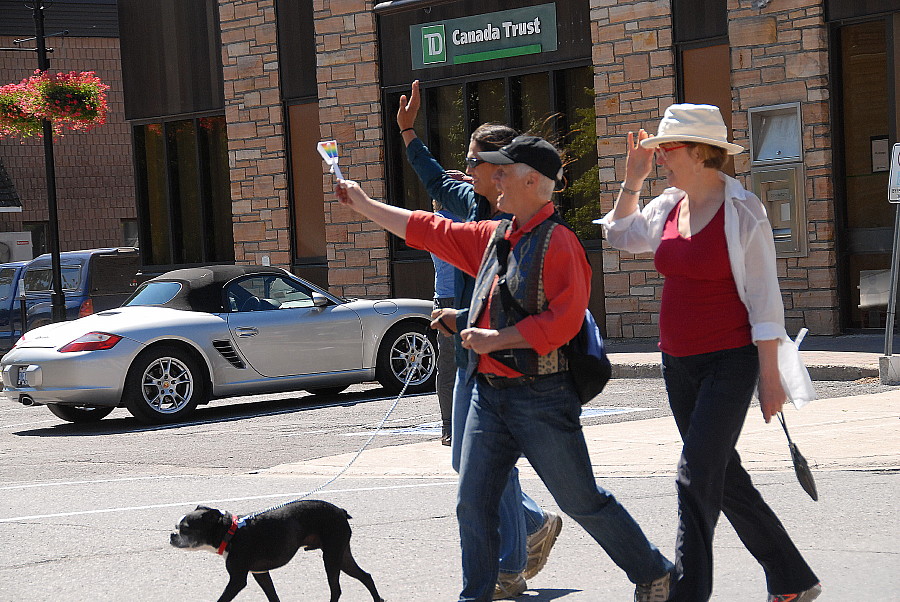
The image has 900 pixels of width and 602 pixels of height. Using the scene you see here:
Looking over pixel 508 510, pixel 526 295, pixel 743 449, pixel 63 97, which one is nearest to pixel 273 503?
pixel 508 510

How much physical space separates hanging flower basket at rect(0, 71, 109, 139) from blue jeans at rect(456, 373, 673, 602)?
681 inches

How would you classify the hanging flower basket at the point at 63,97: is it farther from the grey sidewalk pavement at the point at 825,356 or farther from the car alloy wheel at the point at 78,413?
the grey sidewalk pavement at the point at 825,356

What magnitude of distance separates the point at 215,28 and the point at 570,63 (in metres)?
7.37

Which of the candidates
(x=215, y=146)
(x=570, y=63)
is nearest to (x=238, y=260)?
(x=215, y=146)

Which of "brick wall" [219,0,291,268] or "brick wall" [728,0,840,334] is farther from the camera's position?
"brick wall" [219,0,291,268]

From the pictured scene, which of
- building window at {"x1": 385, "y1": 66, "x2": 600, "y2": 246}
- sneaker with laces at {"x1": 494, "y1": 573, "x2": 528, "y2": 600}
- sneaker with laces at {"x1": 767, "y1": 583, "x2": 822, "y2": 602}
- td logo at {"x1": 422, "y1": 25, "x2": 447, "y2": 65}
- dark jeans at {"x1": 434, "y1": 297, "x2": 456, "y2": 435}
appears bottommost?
sneaker with laces at {"x1": 494, "y1": 573, "x2": 528, "y2": 600}

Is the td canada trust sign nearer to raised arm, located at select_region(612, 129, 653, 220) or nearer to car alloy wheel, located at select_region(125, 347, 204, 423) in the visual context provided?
car alloy wheel, located at select_region(125, 347, 204, 423)

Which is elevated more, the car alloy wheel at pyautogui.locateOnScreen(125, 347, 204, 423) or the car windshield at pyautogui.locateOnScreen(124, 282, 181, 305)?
the car windshield at pyautogui.locateOnScreen(124, 282, 181, 305)

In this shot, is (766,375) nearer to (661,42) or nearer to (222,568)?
(222,568)

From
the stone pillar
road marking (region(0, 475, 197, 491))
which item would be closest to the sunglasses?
road marking (region(0, 475, 197, 491))

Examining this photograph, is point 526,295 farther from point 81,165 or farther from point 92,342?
point 81,165

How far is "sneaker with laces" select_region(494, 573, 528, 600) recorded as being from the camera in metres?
5.32

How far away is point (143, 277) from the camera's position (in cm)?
2394

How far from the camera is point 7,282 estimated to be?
21109mm
